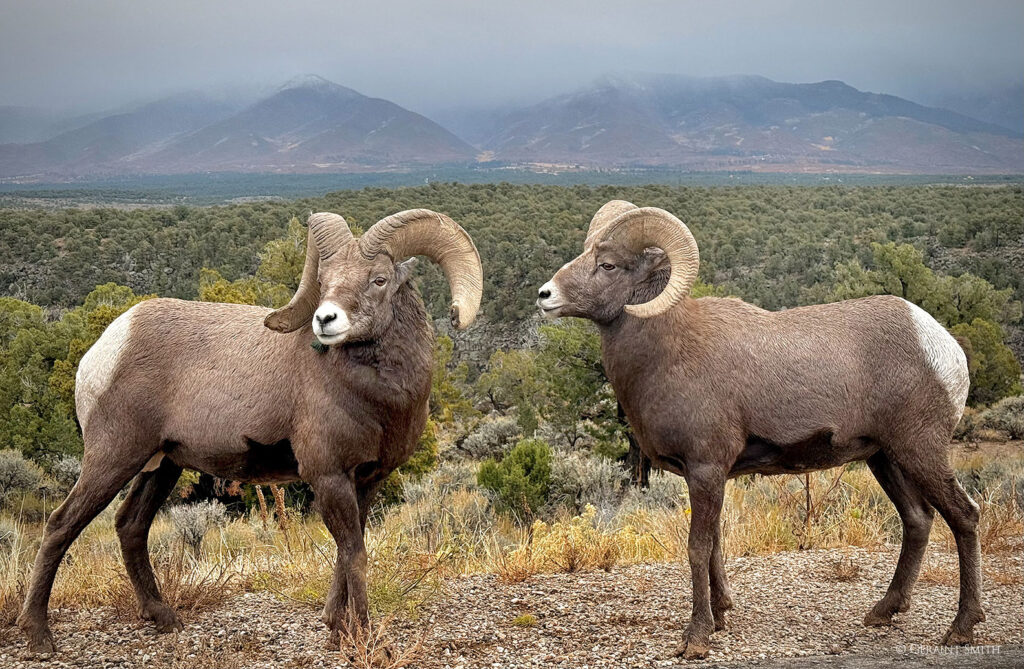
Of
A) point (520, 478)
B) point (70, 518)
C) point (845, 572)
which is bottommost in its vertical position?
point (520, 478)

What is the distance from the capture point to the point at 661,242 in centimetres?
521

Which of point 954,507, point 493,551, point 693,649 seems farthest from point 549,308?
point 493,551

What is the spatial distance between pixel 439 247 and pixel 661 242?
133cm

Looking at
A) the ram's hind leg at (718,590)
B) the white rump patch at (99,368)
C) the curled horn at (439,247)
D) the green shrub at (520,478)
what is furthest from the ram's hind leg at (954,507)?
the green shrub at (520,478)

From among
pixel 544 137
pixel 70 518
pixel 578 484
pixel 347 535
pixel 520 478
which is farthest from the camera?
pixel 544 137

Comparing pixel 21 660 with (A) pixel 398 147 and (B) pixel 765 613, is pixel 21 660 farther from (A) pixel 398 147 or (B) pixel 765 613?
(A) pixel 398 147

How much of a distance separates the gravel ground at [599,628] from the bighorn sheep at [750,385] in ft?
1.26

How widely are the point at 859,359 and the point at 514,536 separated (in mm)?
5331

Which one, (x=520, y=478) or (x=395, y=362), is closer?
(x=395, y=362)

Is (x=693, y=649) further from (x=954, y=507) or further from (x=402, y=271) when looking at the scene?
(x=402, y=271)

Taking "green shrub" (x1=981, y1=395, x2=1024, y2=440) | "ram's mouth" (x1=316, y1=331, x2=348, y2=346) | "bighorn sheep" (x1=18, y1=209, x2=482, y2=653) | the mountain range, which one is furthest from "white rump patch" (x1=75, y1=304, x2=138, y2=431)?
the mountain range

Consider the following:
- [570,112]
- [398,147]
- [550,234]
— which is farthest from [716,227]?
[570,112]

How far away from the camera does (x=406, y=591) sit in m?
5.96

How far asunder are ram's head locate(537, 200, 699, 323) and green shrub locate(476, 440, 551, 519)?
9047 mm
